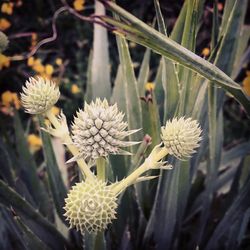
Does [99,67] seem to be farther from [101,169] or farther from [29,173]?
[101,169]

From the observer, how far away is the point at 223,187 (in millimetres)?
1482

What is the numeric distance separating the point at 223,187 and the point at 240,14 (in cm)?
61

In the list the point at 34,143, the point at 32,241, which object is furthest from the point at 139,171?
the point at 34,143

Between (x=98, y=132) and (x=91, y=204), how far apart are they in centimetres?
14

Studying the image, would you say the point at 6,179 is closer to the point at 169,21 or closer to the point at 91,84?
the point at 91,84

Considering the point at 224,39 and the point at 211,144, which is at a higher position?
the point at 224,39

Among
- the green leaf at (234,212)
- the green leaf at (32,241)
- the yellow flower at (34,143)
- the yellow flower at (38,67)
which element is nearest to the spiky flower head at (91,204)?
the green leaf at (32,241)

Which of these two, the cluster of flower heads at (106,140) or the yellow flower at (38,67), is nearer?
the cluster of flower heads at (106,140)

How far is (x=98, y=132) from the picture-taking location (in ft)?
2.62

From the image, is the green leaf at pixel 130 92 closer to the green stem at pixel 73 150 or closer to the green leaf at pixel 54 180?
the green leaf at pixel 54 180

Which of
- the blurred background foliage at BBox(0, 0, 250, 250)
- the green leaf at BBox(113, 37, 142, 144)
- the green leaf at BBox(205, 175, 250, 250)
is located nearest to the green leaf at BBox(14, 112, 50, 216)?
the blurred background foliage at BBox(0, 0, 250, 250)

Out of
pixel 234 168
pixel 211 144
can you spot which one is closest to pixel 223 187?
pixel 234 168

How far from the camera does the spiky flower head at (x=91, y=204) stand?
70 cm

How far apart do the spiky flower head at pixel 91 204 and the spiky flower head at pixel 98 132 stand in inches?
2.7
